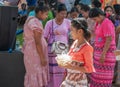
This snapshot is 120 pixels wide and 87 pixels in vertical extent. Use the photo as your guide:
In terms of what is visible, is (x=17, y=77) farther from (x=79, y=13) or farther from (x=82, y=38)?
(x=79, y=13)

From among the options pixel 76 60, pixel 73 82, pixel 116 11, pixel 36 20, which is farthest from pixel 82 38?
pixel 116 11

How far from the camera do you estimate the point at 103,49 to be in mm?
4602

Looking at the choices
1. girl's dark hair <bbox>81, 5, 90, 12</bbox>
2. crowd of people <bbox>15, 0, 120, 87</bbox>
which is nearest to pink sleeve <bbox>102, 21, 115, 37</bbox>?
crowd of people <bbox>15, 0, 120, 87</bbox>

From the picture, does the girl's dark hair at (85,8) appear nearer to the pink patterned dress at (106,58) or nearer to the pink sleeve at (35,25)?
the pink patterned dress at (106,58)

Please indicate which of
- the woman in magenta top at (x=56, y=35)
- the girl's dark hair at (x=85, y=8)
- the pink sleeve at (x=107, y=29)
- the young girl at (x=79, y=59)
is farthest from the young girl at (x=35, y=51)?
the girl's dark hair at (x=85, y=8)

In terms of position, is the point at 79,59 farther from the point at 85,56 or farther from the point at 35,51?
the point at 35,51

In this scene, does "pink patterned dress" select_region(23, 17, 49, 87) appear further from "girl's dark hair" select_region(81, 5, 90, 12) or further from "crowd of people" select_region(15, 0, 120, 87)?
"girl's dark hair" select_region(81, 5, 90, 12)

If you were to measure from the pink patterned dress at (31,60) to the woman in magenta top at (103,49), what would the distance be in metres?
0.73

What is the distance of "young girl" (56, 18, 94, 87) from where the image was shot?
10.7 ft

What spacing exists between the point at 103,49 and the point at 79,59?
1373 millimetres

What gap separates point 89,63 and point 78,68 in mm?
122

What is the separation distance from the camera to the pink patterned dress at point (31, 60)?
4491 mm

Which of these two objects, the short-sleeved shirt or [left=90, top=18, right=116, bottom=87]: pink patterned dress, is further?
[left=90, top=18, right=116, bottom=87]: pink patterned dress

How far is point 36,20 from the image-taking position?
4.45 metres
